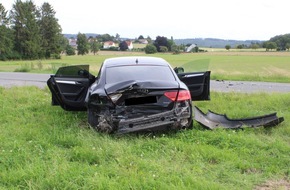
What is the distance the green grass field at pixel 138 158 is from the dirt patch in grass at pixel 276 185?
0.24ft

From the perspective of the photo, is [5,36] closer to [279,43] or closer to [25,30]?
[25,30]

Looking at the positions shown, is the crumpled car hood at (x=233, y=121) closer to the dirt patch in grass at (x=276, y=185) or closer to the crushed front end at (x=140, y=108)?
the crushed front end at (x=140, y=108)

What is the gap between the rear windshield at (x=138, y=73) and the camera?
17.7 feet

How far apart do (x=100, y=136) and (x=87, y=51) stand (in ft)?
330

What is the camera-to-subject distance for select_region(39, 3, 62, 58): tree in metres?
77.5

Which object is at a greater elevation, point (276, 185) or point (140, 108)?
point (140, 108)

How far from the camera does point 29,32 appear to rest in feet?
236

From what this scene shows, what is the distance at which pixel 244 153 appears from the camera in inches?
177

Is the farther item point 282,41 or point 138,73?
point 282,41

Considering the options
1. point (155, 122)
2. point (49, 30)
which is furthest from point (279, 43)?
point (155, 122)

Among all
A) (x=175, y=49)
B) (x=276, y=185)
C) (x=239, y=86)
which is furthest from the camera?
(x=175, y=49)

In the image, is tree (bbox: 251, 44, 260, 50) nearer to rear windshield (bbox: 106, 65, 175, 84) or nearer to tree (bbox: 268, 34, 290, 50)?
tree (bbox: 268, 34, 290, 50)

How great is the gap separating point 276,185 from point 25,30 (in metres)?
76.3

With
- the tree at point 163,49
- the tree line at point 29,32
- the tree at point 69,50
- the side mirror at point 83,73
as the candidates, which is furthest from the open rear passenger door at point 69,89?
the tree at point 69,50
